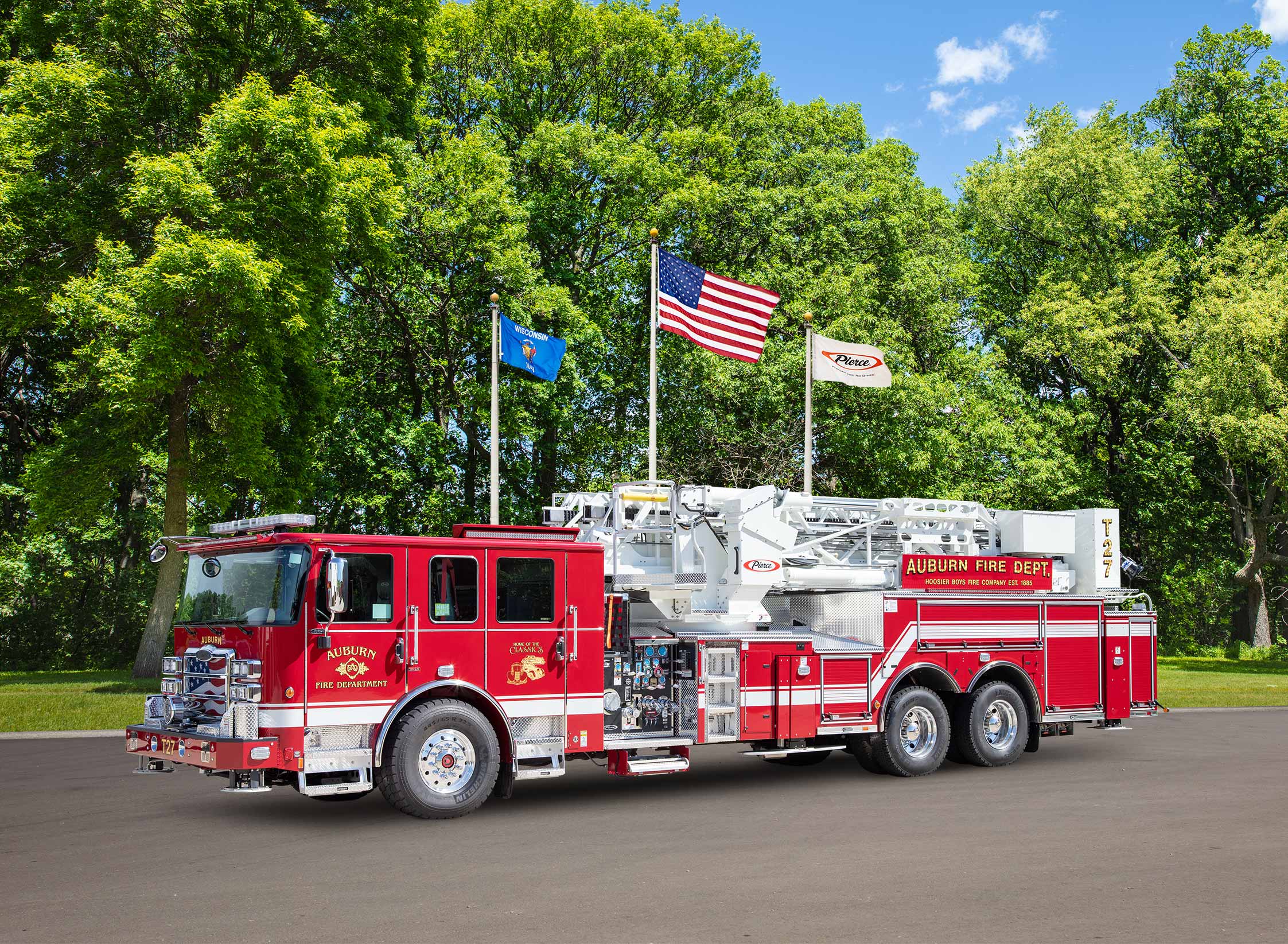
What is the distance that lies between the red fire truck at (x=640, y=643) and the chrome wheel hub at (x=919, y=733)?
29 millimetres

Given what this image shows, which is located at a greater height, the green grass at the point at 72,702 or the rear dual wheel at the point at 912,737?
the rear dual wheel at the point at 912,737

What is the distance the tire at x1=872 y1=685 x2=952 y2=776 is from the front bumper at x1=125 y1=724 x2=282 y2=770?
7013mm

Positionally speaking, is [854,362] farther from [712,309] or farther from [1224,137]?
[1224,137]

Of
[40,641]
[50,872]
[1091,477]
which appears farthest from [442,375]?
[50,872]

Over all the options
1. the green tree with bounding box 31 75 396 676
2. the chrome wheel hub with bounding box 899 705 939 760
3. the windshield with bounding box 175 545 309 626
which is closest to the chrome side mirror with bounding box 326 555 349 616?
the windshield with bounding box 175 545 309 626

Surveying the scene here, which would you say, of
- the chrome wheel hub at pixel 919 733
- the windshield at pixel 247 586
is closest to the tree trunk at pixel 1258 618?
the chrome wheel hub at pixel 919 733

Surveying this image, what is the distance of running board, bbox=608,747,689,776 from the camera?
1232 cm

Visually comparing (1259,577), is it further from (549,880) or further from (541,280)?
(549,880)

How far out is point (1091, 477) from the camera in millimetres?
39969

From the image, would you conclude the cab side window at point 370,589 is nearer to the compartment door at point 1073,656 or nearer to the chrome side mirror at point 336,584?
the chrome side mirror at point 336,584

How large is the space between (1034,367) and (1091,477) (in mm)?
5283

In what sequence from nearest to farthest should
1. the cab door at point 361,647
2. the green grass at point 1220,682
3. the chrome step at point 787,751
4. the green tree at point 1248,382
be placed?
the cab door at point 361,647
the chrome step at point 787,751
the green grass at point 1220,682
the green tree at point 1248,382

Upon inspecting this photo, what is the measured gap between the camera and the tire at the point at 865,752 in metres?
14.2

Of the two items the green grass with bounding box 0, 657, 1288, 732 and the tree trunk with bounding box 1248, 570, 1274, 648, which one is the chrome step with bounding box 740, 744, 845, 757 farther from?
the tree trunk with bounding box 1248, 570, 1274, 648
